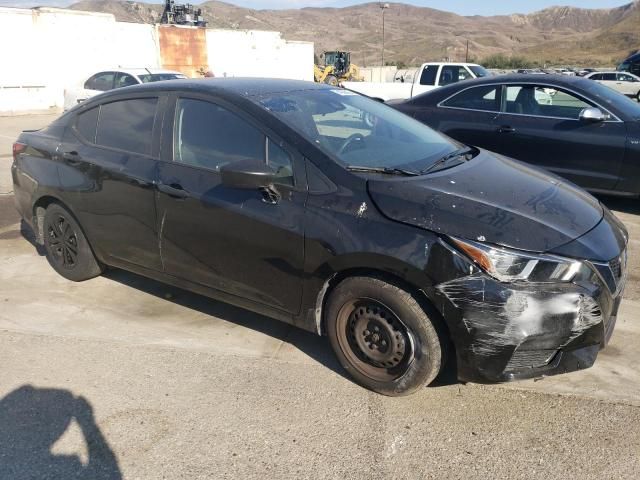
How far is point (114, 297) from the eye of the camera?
14.7 feet

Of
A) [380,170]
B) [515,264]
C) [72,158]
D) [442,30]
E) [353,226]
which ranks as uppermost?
[442,30]

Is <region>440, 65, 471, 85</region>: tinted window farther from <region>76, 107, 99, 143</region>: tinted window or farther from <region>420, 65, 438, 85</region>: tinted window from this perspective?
<region>76, 107, 99, 143</region>: tinted window

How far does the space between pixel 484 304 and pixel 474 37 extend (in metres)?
154

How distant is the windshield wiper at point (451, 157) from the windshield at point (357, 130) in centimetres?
4

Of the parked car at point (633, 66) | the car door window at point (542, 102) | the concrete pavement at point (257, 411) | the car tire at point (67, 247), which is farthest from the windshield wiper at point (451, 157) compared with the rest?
the parked car at point (633, 66)

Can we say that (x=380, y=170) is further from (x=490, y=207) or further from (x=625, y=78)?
(x=625, y=78)

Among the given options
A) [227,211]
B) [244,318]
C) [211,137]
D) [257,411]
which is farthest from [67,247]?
[257,411]

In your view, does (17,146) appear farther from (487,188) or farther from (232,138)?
(487,188)

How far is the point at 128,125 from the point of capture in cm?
404

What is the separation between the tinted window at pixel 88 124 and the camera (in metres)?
4.29

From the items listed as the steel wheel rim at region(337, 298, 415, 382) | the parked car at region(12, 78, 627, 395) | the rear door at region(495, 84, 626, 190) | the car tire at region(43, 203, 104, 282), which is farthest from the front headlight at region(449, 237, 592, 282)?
the rear door at region(495, 84, 626, 190)

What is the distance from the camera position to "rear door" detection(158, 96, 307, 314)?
3.18m

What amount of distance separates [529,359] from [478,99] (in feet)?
15.7

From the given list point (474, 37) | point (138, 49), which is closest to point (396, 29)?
point (474, 37)
